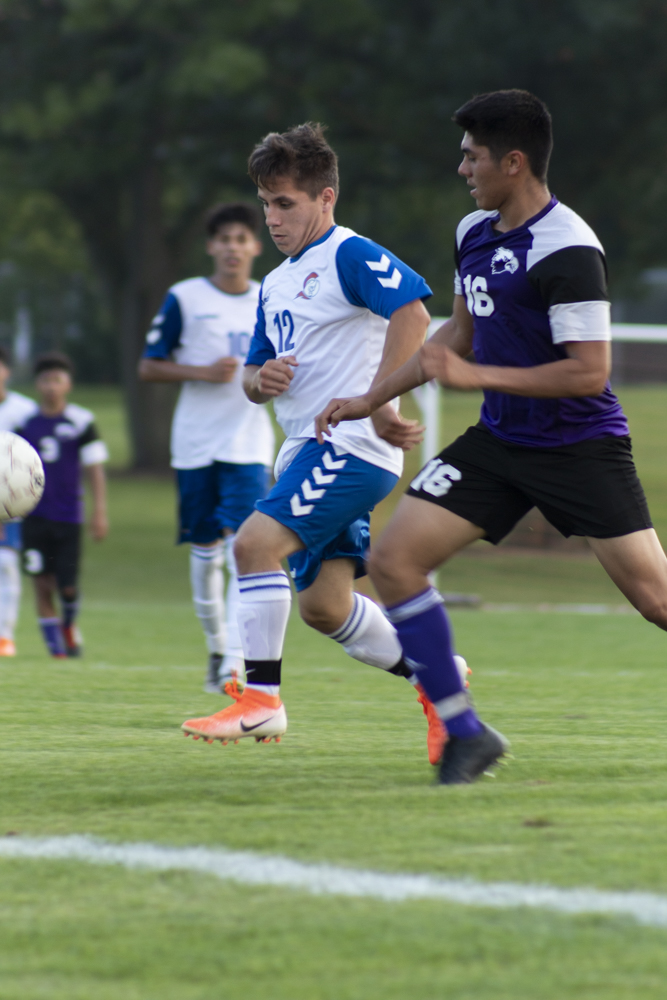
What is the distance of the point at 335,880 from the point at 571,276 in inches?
72.7

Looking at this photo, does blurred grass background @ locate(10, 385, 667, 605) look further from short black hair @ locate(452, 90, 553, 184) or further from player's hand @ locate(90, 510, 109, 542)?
short black hair @ locate(452, 90, 553, 184)

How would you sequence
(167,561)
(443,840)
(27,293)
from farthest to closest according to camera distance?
1. (27,293)
2. (167,561)
3. (443,840)

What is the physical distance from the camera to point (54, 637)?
9547 millimetres

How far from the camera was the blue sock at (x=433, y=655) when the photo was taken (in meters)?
4.10

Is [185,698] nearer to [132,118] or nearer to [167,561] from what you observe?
[167,561]

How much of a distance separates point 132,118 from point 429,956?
19926 millimetres

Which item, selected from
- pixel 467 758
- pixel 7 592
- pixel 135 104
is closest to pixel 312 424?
pixel 467 758

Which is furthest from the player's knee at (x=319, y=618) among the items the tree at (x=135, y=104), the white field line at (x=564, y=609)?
the tree at (x=135, y=104)

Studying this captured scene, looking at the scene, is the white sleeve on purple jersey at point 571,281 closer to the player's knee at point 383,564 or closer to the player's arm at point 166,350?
the player's knee at point 383,564

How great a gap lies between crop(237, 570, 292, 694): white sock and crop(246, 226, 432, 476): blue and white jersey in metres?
0.46

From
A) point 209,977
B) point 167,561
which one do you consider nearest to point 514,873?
point 209,977

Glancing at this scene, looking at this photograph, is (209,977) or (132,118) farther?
(132,118)

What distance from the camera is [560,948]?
2.57 m

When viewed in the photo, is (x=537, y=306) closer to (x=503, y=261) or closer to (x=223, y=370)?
(x=503, y=261)
